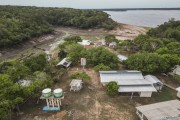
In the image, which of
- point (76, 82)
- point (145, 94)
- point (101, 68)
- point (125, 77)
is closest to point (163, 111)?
point (145, 94)

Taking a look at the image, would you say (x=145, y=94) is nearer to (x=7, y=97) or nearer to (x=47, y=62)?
(x=7, y=97)

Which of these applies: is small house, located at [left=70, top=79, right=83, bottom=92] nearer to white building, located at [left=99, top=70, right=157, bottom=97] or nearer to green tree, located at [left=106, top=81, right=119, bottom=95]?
white building, located at [left=99, top=70, right=157, bottom=97]

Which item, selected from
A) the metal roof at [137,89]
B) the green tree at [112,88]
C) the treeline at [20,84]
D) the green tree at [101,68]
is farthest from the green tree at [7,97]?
the green tree at [101,68]

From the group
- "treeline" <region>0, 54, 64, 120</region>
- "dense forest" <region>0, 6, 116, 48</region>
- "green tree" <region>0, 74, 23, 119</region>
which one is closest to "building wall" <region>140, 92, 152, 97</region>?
"treeline" <region>0, 54, 64, 120</region>

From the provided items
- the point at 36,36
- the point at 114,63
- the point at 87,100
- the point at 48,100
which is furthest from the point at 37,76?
the point at 36,36

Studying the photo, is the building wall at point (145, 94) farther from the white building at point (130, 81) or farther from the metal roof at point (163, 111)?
the metal roof at point (163, 111)

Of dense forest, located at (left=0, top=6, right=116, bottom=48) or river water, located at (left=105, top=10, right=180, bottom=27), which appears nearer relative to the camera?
dense forest, located at (left=0, top=6, right=116, bottom=48)

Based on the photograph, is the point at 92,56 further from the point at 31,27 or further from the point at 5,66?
the point at 31,27
